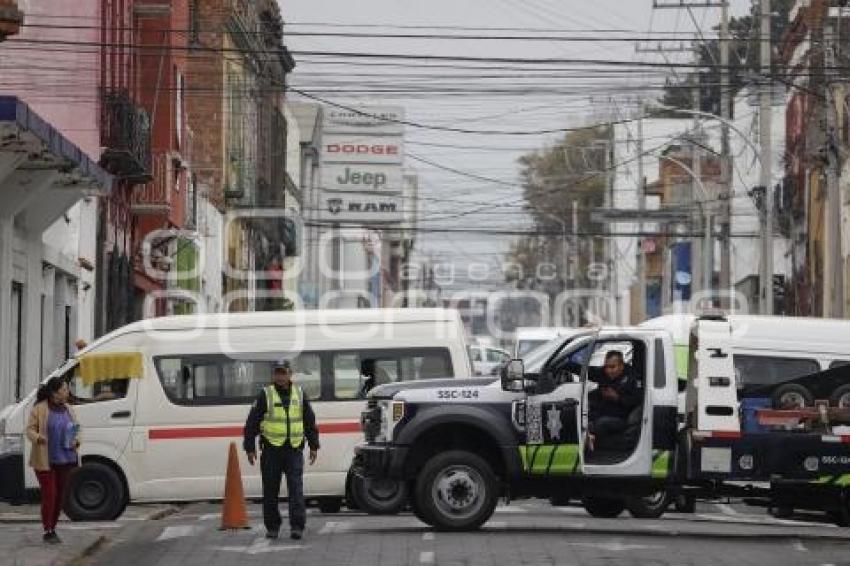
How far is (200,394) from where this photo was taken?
2692cm

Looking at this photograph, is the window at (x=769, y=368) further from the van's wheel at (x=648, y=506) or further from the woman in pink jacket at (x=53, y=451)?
the woman in pink jacket at (x=53, y=451)

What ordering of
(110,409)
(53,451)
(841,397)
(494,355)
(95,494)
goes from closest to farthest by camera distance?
(53,451)
(841,397)
(95,494)
(110,409)
(494,355)

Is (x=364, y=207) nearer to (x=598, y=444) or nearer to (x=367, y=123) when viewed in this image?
(x=367, y=123)

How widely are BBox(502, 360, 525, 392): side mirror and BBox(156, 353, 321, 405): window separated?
4.74 metres

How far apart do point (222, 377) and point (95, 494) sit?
2.00m

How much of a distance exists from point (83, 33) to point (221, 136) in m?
19.8

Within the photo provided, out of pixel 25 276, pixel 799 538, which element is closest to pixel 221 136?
pixel 25 276

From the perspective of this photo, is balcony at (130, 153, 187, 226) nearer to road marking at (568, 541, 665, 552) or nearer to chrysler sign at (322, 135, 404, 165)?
chrysler sign at (322, 135, 404, 165)

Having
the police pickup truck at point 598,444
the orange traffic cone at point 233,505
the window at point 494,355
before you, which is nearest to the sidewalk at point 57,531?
the orange traffic cone at point 233,505

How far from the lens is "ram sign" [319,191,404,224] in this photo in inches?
2982

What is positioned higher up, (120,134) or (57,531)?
(120,134)

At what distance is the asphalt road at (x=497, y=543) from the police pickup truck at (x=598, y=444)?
18.9 inches

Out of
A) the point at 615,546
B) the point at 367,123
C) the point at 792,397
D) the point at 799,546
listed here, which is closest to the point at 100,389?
the point at 615,546

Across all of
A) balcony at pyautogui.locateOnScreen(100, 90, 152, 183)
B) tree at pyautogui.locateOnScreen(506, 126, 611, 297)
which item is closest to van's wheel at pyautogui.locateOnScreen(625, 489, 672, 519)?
balcony at pyautogui.locateOnScreen(100, 90, 152, 183)
